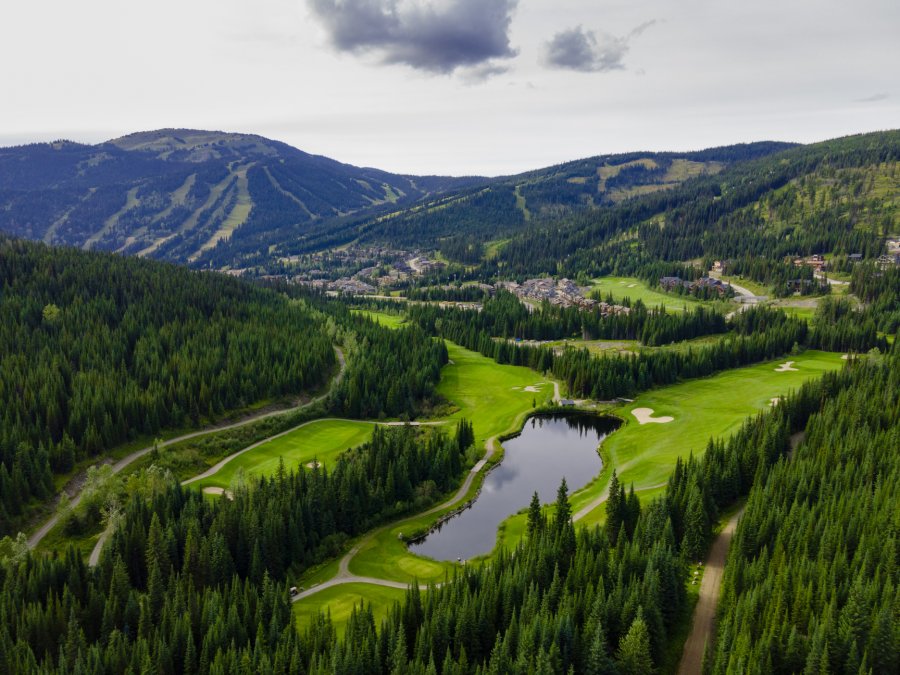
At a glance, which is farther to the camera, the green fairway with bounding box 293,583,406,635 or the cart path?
the cart path

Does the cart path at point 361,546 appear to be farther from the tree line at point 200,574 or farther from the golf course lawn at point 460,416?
the tree line at point 200,574

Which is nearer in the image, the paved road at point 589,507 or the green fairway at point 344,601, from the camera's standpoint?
the green fairway at point 344,601

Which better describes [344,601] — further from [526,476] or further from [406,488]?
[526,476]

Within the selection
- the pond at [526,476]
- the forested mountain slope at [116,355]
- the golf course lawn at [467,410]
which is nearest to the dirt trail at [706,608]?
the pond at [526,476]

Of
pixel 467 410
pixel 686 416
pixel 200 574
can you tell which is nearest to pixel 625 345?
pixel 686 416

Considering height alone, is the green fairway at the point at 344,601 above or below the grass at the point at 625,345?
below

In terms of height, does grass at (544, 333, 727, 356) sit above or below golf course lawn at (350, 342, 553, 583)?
above

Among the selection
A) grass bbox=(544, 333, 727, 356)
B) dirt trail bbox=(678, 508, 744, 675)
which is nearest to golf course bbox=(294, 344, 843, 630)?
dirt trail bbox=(678, 508, 744, 675)

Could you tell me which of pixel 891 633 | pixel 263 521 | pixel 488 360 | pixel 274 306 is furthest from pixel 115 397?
pixel 891 633

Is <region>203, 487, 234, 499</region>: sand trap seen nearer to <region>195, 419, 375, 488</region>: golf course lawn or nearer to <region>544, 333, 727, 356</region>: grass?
<region>195, 419, 375, 488</region>: golf course lawn
